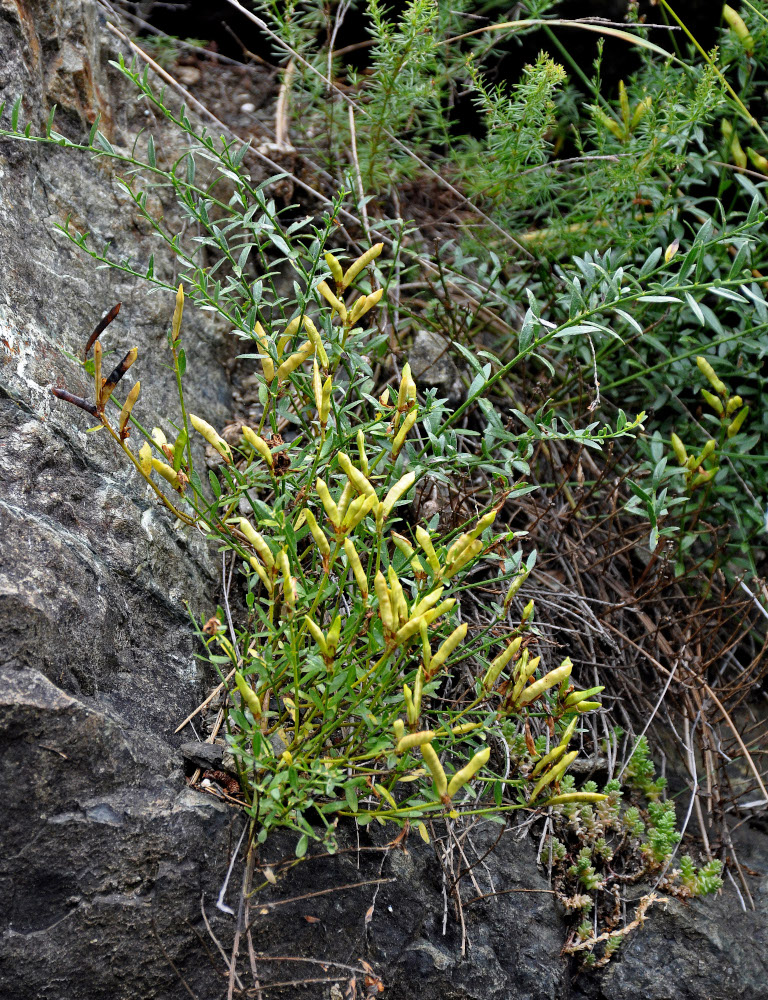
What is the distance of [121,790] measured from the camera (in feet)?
5.06

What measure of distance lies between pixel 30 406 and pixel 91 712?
67 cm

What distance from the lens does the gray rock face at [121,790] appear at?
1447mm

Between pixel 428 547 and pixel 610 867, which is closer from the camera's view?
pixel 428 547

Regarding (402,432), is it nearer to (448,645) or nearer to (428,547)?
(428,547)

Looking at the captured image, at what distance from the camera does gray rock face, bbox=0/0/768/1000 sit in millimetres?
1447

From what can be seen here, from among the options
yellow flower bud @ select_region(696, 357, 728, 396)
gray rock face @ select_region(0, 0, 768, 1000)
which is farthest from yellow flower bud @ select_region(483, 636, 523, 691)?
yellow flower bud @ select_region(696, 357, 728, 396)

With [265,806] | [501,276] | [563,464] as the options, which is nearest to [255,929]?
[265,806]

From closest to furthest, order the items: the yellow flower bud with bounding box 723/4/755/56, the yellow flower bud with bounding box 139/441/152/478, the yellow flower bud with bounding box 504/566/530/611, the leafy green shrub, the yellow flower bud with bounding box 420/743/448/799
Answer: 1. the yellow flower bud with bounding box 420/743/448/799
2. the yellow flower bud with bounding box 139/441/152/478
3. the yellow flower bud with bounding box 504/566/530/611
4. the leafy green shrub
5. the yellow flower bud with bounding box 723/4/755/56

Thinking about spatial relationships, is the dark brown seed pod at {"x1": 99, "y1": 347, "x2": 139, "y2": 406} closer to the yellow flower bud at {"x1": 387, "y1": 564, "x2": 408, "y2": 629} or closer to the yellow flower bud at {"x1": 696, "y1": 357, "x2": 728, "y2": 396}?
the yellow flower bud at {"x1": 387, "y1": 564, "x2": 408, "y2": 629}

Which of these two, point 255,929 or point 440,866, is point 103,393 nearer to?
point 255,929

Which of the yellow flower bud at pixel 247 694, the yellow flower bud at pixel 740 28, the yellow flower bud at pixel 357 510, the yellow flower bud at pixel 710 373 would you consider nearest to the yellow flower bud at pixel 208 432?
the yellow flower bud at pixel 357 510

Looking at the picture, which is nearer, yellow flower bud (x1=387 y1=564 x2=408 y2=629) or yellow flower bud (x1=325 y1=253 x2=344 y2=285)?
yellow flower bud (x1=387 y1=564 x2=408 y2=629)

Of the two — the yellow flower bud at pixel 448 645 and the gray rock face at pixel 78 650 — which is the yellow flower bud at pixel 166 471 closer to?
the gray rock face at pixel 78 650

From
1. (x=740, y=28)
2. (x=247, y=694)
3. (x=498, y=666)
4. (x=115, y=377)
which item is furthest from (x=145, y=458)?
(x=740, y=28)
